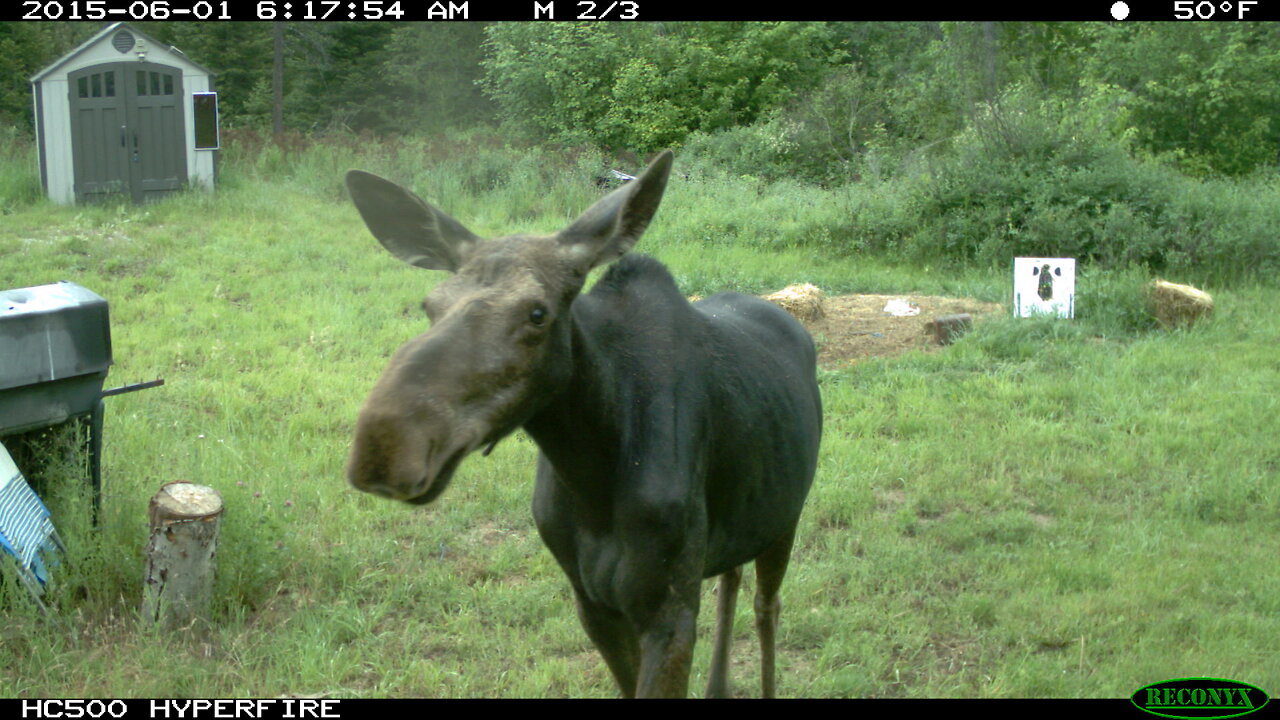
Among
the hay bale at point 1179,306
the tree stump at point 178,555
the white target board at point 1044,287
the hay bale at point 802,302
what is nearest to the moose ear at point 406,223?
the tree stump at point 178,555

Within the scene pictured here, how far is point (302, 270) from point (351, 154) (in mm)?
8378

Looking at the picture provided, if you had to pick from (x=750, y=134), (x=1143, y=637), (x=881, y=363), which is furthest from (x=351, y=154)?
(x=1143, y=637)

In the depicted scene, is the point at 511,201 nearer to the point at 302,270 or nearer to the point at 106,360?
the point at 302,270

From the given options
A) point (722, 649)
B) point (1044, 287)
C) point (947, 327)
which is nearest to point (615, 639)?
point (722, 649)

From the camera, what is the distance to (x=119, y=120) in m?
16.5

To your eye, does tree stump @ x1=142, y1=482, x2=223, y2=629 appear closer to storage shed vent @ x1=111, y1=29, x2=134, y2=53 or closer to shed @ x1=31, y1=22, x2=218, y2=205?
shed @ x1=31, y1=22, x2=218, y2=205

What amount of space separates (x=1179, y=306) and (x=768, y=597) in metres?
7.77

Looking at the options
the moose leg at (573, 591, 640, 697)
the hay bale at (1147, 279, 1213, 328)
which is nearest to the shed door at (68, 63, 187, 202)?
the hay bale at (1147, 279, 1213, 328)

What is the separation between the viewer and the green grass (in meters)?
4.74

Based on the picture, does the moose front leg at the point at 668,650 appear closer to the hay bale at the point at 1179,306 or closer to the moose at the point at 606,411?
the moose at the point at 606,411

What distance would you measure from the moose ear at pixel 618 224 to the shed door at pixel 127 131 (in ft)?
50.7

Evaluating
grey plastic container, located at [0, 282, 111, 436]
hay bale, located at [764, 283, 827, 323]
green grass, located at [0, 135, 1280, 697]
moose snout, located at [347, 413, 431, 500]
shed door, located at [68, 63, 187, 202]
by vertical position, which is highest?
shed door, located at [68, 63, 187, 202]

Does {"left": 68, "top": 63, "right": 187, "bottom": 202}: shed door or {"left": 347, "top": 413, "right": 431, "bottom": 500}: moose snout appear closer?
{"left": 347, "top": 413, "right": 431, "bottom": 500}: moose snout

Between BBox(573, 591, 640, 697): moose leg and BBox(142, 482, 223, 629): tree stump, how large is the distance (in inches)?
85.6
